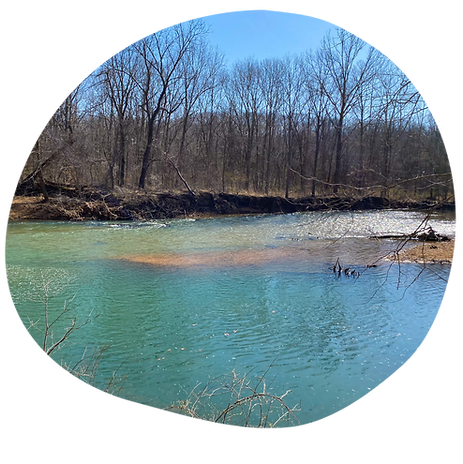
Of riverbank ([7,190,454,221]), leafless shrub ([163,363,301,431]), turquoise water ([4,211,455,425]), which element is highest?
riverbank ([7,190,454,221])

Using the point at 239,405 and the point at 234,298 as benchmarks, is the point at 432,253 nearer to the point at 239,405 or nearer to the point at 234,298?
the point at 234,298

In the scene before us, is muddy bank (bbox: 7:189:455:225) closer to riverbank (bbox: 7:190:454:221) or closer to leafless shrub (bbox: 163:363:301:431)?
riverbank (bbox: 7:190:454:221)

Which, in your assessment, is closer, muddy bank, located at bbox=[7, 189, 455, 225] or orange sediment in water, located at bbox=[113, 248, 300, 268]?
muddy bank, located at bbox=[7, 189, 455, 225]

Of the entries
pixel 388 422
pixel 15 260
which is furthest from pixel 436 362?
pixel 15 260

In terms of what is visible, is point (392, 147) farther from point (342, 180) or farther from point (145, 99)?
point (145, 99)

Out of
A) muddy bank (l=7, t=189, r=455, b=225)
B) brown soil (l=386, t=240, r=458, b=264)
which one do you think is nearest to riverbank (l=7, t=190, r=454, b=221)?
muddy bank (l=7, t=189, r=455, b=225)

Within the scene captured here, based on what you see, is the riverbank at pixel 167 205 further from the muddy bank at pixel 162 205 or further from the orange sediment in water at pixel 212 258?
the orange sediment in water at pixel 212 258
